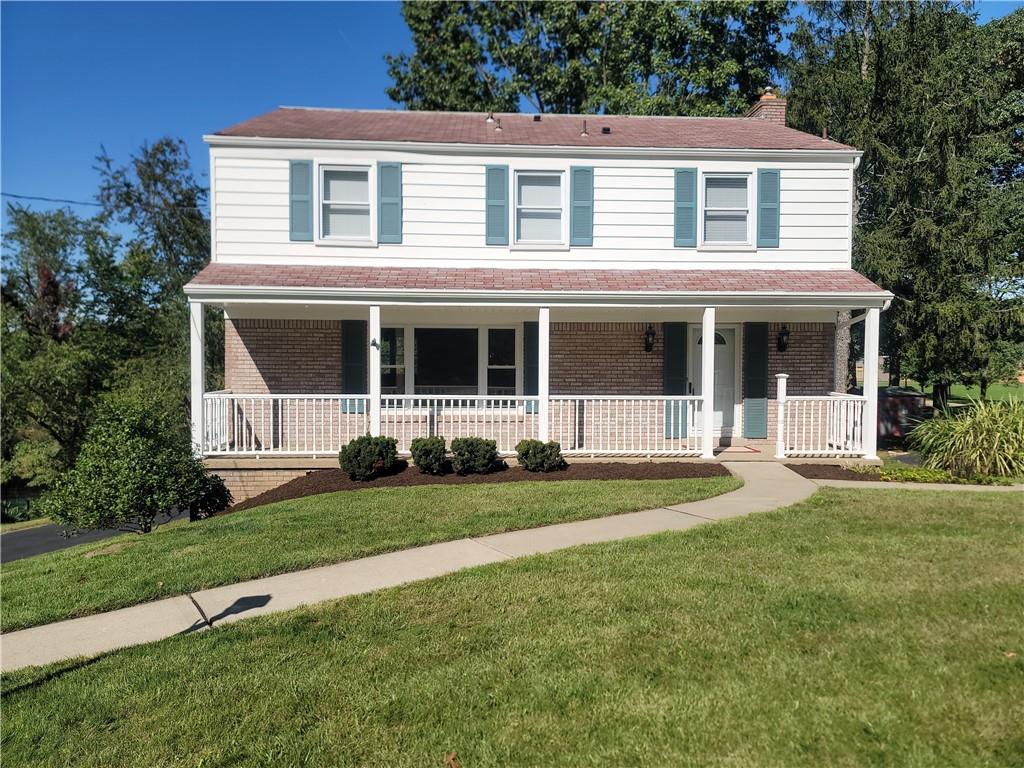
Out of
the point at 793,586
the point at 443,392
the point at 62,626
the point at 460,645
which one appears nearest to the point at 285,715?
the point at 460,645

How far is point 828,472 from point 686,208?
540 cm

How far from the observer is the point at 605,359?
501 inches

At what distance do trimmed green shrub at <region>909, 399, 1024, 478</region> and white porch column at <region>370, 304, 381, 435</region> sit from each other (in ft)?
29.8

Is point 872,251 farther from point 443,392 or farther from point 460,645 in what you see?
point 460,645

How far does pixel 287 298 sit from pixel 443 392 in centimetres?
355

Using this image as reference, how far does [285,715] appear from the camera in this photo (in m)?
3.36

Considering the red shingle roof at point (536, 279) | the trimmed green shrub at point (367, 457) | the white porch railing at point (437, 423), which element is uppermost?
the red shingle roof at point (536, 279)

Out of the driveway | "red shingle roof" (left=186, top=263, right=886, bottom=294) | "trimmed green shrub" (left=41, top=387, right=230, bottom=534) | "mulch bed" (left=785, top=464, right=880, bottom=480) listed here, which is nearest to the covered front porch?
"red shingle roof" (left=186, top=263, right=886, bottom=294)

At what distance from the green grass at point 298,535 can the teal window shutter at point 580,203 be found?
5038mm

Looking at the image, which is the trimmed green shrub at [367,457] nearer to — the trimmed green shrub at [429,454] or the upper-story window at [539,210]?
the trimmed green shrub at [429,454]

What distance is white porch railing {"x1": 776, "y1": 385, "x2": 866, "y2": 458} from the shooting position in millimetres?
10969

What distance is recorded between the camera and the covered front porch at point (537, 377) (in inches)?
429

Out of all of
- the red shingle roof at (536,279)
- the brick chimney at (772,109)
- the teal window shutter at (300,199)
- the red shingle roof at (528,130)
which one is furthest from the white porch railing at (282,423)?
the brick chimney at (772,109)

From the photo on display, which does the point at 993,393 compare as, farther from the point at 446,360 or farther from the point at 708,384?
the point at 446,360
